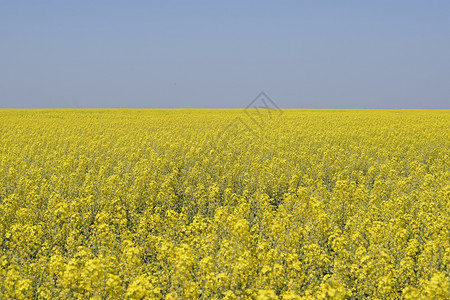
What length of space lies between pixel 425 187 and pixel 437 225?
12.6 ft

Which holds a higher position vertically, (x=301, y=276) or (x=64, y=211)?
(x=64, y=211)

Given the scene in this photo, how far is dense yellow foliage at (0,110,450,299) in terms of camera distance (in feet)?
16.2

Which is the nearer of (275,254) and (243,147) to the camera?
(275,254)

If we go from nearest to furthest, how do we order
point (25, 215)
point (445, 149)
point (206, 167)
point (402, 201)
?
point (25, 215)
point (402, 201)
point (206, 167)
point (445, 149)

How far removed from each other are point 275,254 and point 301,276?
617 millimetres

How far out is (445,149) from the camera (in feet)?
58.3

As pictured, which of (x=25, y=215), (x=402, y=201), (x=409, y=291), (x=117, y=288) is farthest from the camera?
(x=402, y=201)

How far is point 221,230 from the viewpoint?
712 centimetres

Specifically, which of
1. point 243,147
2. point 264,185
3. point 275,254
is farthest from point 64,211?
point 243,147

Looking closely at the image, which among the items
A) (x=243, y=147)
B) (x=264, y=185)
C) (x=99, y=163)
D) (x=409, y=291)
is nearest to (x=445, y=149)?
(x=243, y=147)

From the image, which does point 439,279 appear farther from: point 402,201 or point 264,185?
point 264,185

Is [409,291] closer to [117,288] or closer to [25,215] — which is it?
[117,288]

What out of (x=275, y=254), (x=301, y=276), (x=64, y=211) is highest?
(x=64, y=211)

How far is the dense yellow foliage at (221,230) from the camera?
16.2 ft
